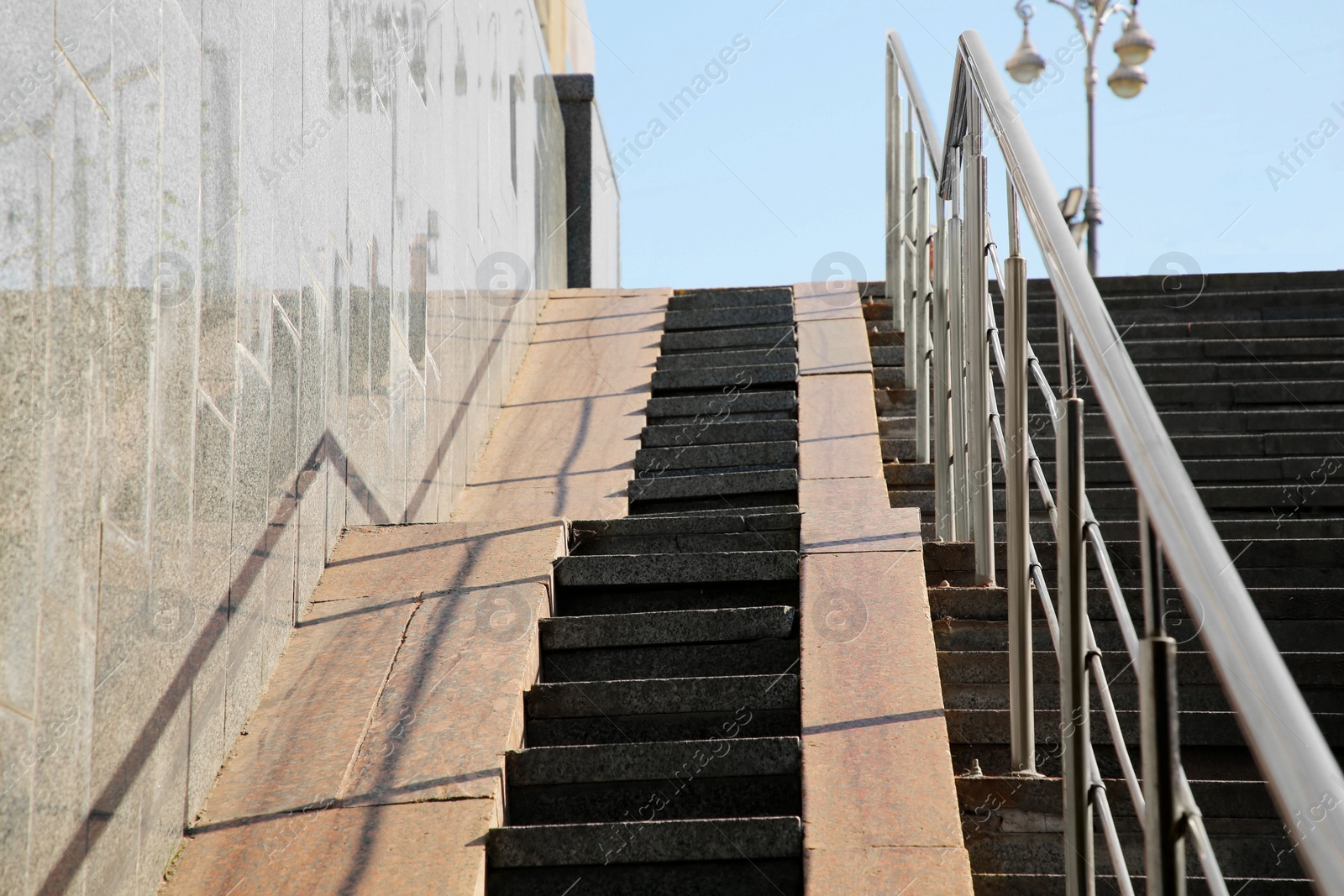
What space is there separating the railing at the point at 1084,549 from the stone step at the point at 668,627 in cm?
56

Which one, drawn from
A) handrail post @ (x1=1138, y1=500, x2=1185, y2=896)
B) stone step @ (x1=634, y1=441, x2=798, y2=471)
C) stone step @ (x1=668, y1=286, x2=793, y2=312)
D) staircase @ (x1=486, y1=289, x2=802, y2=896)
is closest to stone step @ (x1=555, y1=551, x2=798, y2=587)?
staircase @ (x1=486, y1=289, x2=802, y2=896)

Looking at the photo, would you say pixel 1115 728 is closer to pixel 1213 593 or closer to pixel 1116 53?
pixel 1213 593

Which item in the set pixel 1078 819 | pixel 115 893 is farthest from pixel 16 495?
pixel 1078 819

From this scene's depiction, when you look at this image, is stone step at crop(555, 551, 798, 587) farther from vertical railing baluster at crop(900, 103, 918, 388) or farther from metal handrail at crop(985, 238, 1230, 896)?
vertical railing baluster at crop(900, 103, 918, 388)

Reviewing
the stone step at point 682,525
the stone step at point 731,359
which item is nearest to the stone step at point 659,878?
the stone step at point 682,525

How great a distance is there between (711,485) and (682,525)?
804 mm

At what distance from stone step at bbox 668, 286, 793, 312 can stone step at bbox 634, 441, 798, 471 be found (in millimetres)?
2063

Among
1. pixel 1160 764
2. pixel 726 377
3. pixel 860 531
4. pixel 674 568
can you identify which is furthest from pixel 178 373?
pixel 726 377

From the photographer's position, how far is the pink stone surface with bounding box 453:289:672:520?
15.8ft

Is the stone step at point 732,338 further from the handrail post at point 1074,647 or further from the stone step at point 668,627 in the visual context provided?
the handrail post at point 1074,647

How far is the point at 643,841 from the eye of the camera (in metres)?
2.51

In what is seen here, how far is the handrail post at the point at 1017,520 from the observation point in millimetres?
2463

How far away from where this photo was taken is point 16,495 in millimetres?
1914

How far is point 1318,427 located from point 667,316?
3.38 m
